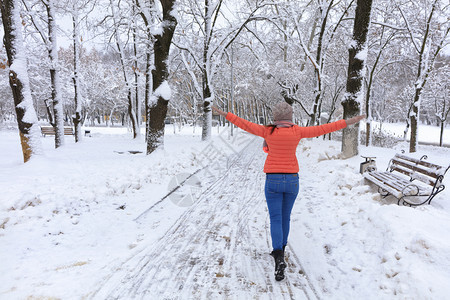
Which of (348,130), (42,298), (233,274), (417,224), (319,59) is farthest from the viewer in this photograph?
(319,59)

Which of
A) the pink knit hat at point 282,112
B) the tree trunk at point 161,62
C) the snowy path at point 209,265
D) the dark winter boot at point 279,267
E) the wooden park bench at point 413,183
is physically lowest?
the snowy path at point 209,265

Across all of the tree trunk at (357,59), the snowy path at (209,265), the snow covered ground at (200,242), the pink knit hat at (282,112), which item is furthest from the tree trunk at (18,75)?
the tree trunk at (357,59)

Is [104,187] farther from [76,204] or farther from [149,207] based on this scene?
[149,207]

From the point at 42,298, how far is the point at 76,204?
9.01 feet

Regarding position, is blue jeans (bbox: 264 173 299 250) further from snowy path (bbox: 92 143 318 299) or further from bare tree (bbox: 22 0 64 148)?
bare tree (bbox: 22 0 64 148)

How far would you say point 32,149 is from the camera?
7191 millimetres

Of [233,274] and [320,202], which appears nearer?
[233,274]

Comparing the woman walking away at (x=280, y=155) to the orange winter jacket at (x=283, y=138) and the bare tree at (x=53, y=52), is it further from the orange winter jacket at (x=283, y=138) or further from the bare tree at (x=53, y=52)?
the bare tree at (x=53, y=52)

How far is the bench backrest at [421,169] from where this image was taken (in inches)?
177

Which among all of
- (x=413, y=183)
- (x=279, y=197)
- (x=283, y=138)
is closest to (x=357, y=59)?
(x=413, y=183)

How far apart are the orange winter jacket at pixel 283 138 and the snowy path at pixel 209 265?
140 cm

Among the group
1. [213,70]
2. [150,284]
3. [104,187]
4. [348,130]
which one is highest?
[213,70]

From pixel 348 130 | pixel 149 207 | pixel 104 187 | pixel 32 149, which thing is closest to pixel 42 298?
pixel 149 207

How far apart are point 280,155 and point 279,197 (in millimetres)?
536
